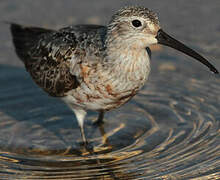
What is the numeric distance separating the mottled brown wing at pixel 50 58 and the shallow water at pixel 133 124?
118 centimetres

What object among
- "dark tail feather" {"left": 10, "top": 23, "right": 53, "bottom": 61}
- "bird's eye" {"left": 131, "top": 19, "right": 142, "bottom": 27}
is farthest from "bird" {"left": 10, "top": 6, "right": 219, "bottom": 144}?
"dark tail feather" {"left": 10, "top": 23, "right": 53, "bottom": 61}

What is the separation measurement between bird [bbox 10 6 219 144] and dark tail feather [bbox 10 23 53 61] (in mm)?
1037

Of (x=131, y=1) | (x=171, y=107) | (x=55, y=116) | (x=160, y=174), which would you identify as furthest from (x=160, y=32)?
(x=131, y=1)

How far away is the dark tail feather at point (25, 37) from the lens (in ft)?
35.0

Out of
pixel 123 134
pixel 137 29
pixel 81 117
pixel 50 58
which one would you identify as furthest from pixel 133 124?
pixel 137 29

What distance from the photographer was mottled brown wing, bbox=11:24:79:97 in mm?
8961

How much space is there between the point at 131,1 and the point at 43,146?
6.78m

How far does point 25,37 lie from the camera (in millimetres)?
10992

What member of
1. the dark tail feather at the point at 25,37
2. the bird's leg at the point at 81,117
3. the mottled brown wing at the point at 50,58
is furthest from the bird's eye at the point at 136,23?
the dark tail feather at the point at 25,37

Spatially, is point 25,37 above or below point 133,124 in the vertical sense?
above

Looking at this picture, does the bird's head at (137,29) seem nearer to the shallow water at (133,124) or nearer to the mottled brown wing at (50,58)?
the mottled brown wing at (50,58)

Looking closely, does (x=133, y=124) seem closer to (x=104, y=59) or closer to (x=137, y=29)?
(x=104, y=59)

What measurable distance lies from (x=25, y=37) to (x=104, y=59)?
3253 mm

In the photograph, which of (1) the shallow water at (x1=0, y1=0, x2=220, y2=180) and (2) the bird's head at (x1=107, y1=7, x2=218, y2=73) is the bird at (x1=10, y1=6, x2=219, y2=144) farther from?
(1) the shallow water at (x1=0, y1=0, x2=220, y2=180)
